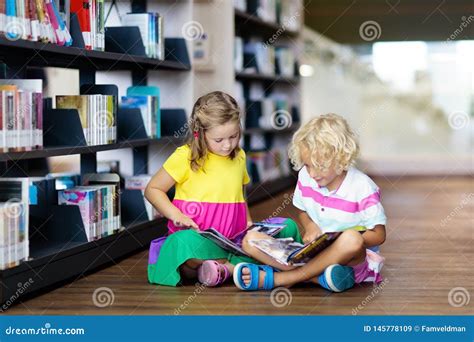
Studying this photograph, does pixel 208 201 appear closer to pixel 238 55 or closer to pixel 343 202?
pixel 343 202

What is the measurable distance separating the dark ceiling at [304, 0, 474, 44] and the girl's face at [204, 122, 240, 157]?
756 cm

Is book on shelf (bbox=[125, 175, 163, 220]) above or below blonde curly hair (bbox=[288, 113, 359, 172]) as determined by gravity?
below

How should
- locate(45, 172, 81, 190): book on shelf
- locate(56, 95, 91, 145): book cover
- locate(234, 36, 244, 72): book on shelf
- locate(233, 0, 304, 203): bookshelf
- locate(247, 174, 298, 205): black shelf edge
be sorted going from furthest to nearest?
locate(233, 0, 304, 203): bookshelf
locate(247, 174, 298, 205): black shelf edge
locate(234, 36, 244, 72): book on shelf
locate(45, 172, 81, 190): book on shelf
locate(56, 95, 91, 145): book cover

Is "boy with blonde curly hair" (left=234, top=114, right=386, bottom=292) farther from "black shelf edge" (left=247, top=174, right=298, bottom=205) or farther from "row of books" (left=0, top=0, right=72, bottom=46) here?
"black shelf edge" (left=247, top=174, right=298, bottom=205)

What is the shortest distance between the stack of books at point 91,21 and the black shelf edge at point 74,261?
0.89 m

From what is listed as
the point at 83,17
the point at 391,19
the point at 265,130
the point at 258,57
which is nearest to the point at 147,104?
the point at 83,17

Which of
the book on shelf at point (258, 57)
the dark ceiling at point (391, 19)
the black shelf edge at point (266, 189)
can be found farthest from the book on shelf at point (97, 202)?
the dark ceiling at point (391, 19)

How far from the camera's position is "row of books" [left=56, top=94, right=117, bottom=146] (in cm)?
420

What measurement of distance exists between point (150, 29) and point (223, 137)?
144cm

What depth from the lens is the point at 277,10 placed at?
857 cm

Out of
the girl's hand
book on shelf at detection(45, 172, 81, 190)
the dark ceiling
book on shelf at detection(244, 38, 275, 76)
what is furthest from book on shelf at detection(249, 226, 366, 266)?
the dark ceiling

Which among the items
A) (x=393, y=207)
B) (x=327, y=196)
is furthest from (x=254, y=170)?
(x=327, y=196)

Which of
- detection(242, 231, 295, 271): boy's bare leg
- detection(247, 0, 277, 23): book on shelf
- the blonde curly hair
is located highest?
detection(247, 0, 277, 23): book on shelf

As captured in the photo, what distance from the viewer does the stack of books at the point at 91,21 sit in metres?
4.21
